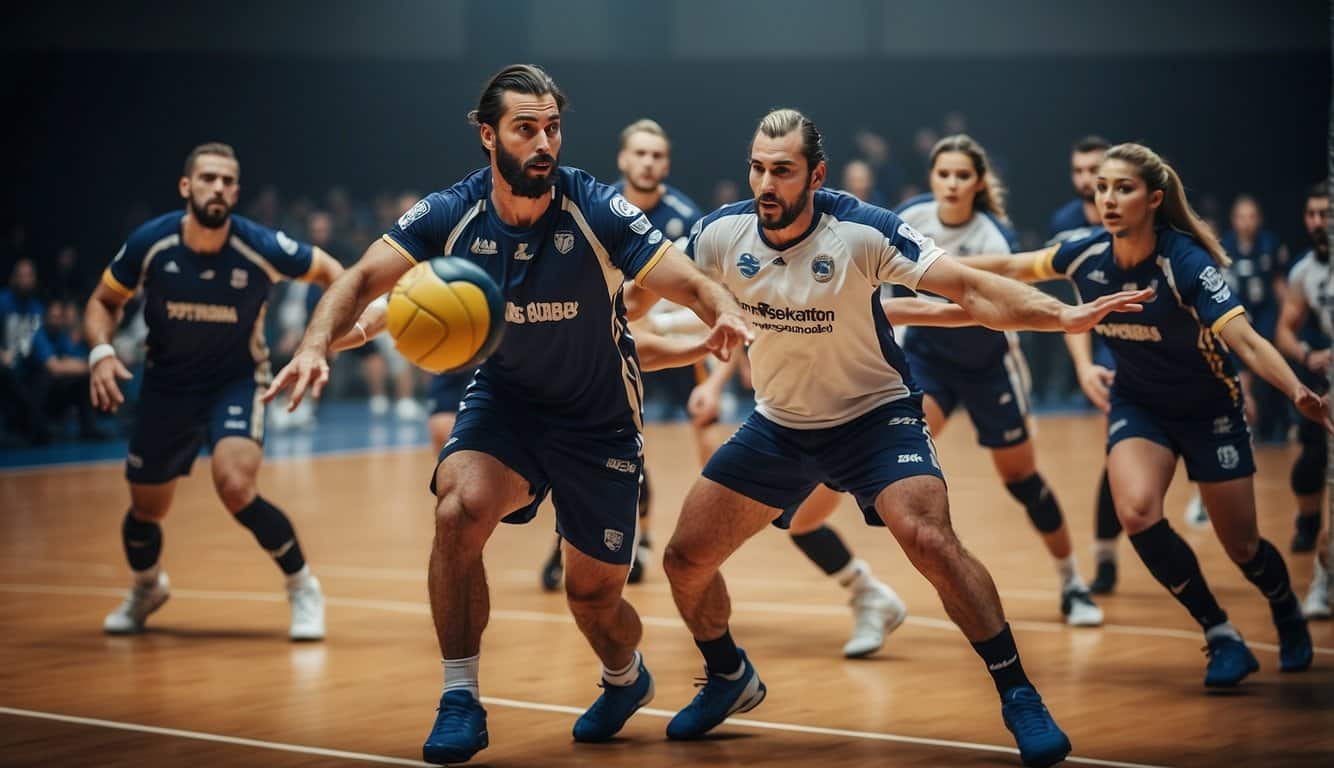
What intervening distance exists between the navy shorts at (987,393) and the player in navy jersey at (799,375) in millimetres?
2363

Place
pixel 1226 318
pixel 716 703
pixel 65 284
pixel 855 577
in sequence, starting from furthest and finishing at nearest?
pixel 65 284, pixel 855 577, pixel 1226 318, pixel 716 703

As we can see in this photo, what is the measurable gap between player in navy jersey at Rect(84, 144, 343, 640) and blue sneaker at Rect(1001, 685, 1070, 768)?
11.6ft

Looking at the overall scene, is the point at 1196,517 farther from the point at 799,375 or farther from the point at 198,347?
the point at 198,347

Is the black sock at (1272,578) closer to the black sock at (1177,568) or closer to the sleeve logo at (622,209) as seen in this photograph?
the black sock at (1177,568)

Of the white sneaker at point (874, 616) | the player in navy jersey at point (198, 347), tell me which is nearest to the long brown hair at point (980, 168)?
the white sneaker at point (874, 616)

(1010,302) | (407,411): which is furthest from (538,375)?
(407,411)

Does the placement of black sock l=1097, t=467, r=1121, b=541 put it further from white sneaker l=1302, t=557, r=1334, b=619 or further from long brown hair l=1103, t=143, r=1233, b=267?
long brown hair l=1103, t=143, r=1233, b=267

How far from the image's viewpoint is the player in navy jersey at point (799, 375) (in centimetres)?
556

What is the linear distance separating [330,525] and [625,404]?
6100 mm

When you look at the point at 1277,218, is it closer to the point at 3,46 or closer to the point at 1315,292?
the point at 1315,292

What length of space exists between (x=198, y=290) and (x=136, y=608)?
59.6 inches

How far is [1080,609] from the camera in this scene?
7.88 m

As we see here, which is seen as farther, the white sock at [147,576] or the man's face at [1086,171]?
the man's face at [1086,171]

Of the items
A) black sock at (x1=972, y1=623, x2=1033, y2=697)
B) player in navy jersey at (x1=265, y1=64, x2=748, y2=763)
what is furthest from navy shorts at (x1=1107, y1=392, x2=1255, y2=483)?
player in navy jersey at (x1=265, y1=64, x2=748, y2=763)
